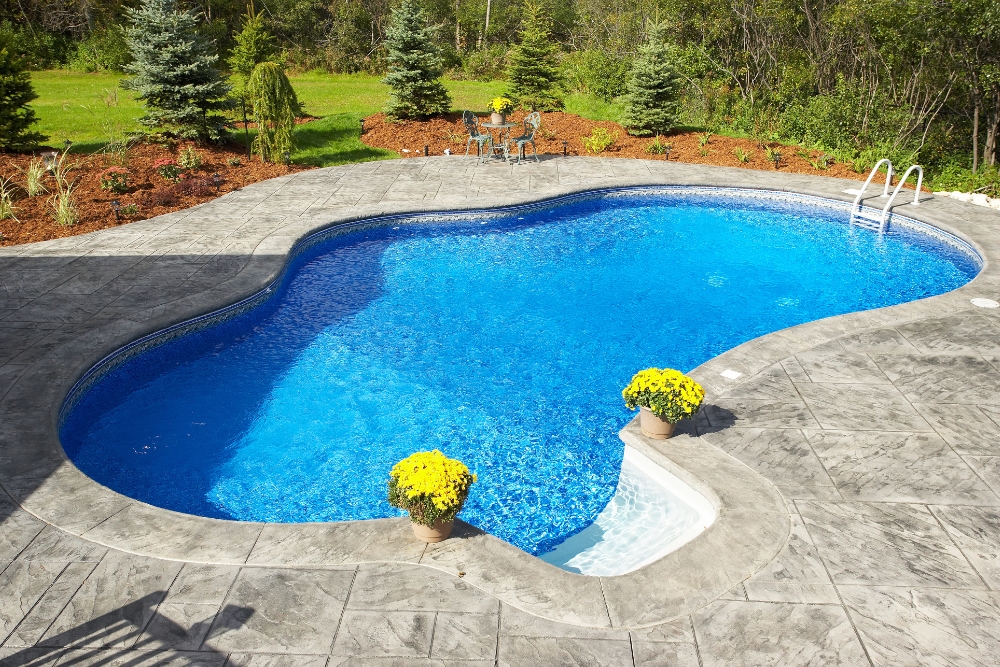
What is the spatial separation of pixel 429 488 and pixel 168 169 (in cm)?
1162

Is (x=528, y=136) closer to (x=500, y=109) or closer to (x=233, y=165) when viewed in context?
(x=500, y=109)

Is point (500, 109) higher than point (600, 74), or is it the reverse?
point (600, 74)

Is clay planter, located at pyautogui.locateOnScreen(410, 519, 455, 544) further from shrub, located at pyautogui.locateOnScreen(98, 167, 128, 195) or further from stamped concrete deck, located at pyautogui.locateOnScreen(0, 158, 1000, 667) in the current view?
shrub, located at pyautogui.locateOnScreen(98, 167, 128, 195)

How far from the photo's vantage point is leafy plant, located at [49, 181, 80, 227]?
1218 cm

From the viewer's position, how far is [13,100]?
47.3 feet

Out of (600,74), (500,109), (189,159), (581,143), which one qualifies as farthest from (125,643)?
(600,74)

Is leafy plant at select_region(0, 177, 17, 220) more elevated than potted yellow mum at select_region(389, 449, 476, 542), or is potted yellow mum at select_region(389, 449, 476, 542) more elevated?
potted yellow mum at select_region(389, 449, 476, 542)

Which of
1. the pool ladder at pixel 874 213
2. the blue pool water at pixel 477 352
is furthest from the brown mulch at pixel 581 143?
the blue pool water at pixel 477 352

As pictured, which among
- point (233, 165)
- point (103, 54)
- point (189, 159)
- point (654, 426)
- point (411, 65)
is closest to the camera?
point (654, 426)

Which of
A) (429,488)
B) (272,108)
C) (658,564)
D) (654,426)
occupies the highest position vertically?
(272,108)

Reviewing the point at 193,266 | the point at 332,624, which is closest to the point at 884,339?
the point at 332,624

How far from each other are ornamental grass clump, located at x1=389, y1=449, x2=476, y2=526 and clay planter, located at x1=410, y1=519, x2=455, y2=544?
74 mm

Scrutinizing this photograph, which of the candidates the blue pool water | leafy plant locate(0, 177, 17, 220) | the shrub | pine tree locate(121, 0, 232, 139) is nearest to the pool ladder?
the blue pool water

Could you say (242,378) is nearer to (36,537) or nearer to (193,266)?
(193,266)
